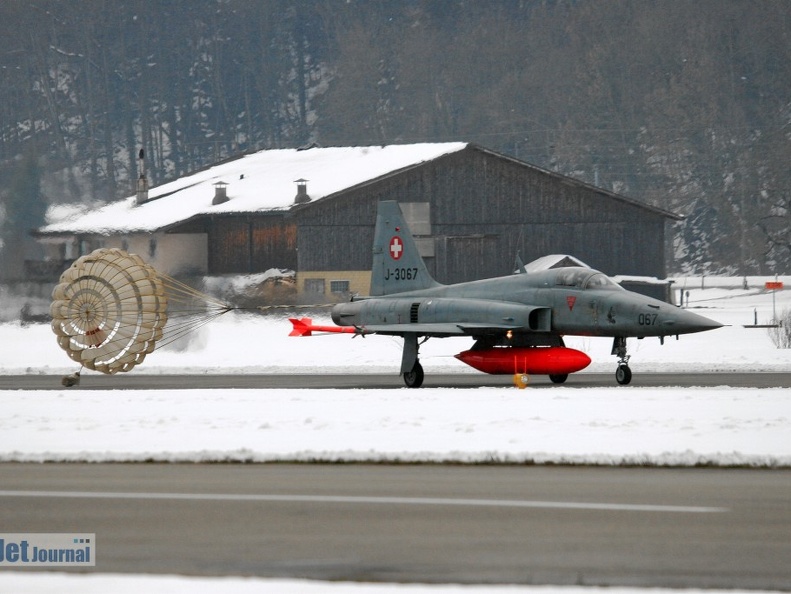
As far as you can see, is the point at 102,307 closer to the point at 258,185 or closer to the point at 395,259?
the point at 395,259

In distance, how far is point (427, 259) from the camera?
59219 millimetres

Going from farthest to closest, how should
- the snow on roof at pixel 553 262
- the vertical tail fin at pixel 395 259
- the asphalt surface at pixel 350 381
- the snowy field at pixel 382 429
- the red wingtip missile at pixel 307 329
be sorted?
the snow on roof at pixel 553 262
the vertical tail fin at pixel 395 259
the red wingtip missile at pixel 307 329
the asphalt surface at pixel 350 381
the snowy field at pixel 382 429

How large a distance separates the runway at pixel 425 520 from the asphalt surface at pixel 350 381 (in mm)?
11606

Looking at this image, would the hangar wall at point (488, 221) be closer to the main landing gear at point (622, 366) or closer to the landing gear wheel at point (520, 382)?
the main landing gear at point (622, 366)

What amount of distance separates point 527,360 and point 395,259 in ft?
13.7

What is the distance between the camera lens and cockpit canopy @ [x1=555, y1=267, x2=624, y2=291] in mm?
25500

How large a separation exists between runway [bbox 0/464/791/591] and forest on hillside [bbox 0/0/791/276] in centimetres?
7818

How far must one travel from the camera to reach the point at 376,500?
1152 centimetres

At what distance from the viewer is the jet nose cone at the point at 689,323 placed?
23781 mm

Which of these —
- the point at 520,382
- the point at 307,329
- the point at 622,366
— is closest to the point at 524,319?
the point at 520,382

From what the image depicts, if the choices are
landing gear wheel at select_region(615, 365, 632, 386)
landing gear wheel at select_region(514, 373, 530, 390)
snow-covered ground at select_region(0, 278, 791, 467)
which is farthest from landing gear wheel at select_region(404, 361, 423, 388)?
landing gear wheel at select_region(615, 365, 632, 386)

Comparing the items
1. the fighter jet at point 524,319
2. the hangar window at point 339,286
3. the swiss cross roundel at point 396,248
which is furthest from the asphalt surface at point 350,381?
the hangar window at point 339,286

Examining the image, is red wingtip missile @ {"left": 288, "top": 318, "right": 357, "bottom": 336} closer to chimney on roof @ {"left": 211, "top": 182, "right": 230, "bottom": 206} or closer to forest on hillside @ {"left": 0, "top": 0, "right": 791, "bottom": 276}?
chimney on roof @ {"left": 211, "top": 182, "right": 230, "bottom": 206}

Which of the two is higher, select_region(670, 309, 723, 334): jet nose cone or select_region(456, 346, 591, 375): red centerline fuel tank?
select_region(670, 309, 723, 334): jet nose cone
